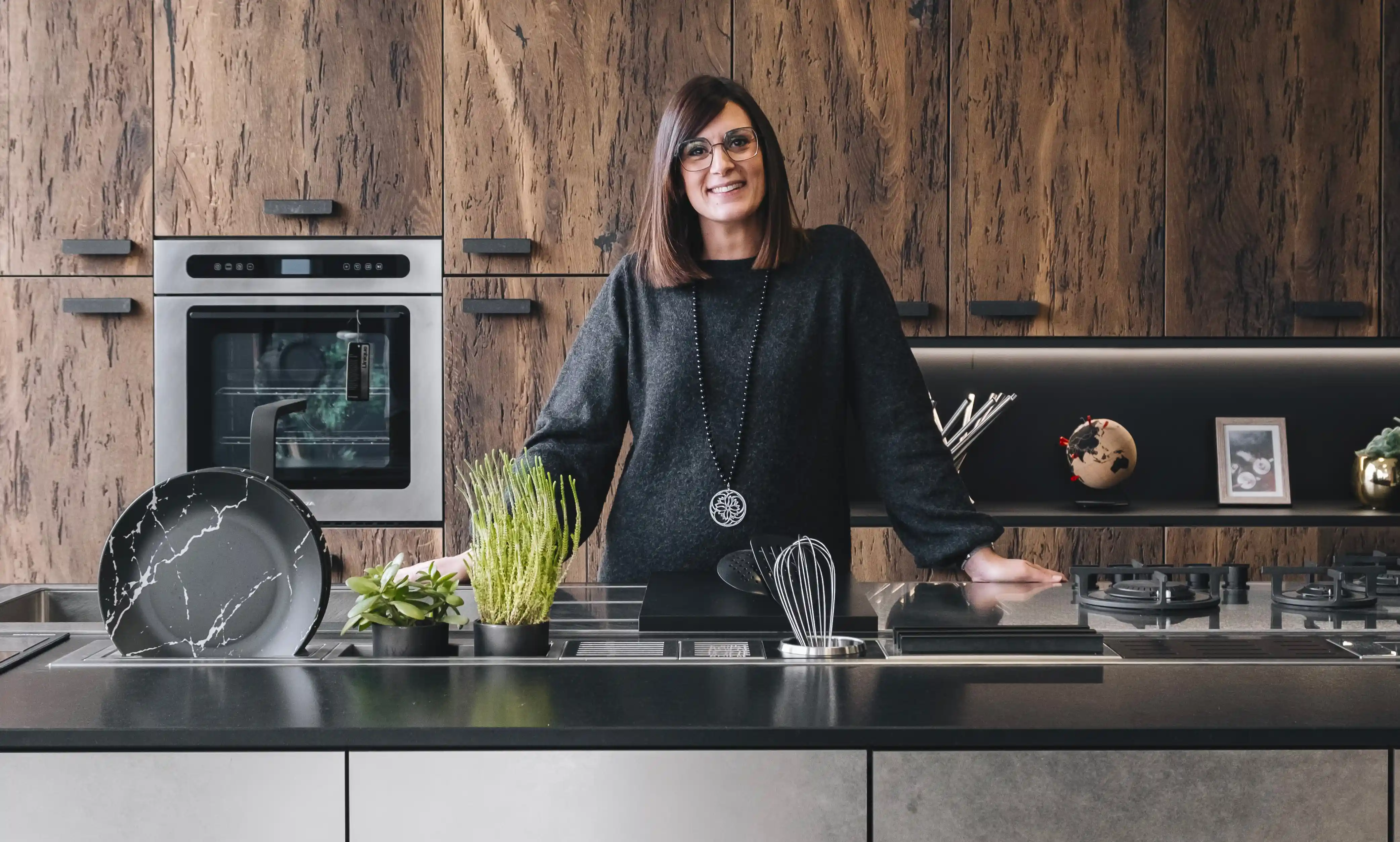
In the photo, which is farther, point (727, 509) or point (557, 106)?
point (557, 106)

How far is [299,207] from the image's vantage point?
2.66m

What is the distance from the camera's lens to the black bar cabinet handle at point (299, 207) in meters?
2.66

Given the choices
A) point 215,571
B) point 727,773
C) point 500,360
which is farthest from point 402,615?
point 500,360

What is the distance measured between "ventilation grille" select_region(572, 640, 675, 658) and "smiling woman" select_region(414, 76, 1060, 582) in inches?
18.4

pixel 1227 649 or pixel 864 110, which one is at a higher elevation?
pixel 864 110

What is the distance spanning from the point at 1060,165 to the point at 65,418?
7.66 feet

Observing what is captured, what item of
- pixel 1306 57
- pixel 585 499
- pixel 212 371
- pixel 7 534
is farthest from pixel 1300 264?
pixel 7 534

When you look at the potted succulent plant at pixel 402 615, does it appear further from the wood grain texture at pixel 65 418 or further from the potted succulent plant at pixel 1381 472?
the potted succulent plant at pixel 1381 472

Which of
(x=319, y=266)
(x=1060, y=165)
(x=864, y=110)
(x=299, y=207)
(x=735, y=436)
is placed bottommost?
(x=735, y=436)

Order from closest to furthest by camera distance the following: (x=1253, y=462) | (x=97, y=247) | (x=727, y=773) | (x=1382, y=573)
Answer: (x=727, y=773), (x=1382, y=573), (x=97, y=247), (x=1253, y=462)

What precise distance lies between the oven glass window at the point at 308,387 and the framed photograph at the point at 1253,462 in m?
2.04

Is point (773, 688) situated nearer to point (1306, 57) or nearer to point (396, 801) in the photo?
point (396, 801)

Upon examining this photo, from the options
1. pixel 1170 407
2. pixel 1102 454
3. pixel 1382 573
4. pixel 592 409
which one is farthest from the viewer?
pixel 1170 407

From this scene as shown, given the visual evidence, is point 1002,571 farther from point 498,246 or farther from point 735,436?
point 498,246
